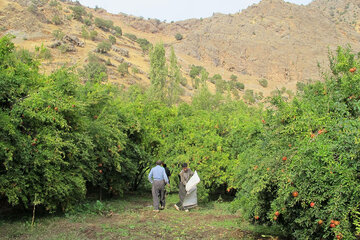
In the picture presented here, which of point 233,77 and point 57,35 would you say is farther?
point 233,77

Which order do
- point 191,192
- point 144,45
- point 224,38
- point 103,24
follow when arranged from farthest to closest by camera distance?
point 224,38, point 103,24, point 144,45, point 191,192

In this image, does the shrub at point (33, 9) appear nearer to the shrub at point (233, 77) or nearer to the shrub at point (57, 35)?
the shrub at point (57, 35)

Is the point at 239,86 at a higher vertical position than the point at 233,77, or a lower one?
lower

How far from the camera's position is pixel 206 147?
48.1ft

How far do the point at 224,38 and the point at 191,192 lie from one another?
302ft

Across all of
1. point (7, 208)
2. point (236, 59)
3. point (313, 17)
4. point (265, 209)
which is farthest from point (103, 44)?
point (313, 17)

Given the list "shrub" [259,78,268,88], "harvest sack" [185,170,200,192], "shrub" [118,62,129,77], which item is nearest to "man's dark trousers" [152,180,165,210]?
"harvest sack" [185,170,200,192]

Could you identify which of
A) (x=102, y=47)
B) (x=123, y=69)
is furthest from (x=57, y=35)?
(x=123, y=69)

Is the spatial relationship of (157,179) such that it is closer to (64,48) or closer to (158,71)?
(158,71)

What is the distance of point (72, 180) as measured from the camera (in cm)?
891

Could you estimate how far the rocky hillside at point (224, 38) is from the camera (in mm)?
59281

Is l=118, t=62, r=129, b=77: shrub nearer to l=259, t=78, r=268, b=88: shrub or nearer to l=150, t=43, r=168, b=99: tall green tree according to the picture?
l=150, t=43, r=168, b=99: tall green tree

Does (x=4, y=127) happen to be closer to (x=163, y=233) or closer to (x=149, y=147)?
(x=163, y=233)

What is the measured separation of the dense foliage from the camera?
16.7 feet
